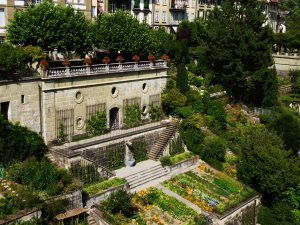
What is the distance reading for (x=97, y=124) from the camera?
114 feet

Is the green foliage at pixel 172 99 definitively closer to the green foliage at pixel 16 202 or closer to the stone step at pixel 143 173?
the stone step at pixel 143 173

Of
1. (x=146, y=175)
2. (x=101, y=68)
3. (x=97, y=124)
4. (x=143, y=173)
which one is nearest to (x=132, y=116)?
(x=97, y=124)

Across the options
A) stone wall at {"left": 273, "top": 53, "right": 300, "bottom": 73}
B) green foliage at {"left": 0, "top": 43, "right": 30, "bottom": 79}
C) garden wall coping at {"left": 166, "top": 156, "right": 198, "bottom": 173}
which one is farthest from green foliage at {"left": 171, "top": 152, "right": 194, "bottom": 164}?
stone wall at {"left": 273, "top": 53, "right": 300, "bottom": 73}

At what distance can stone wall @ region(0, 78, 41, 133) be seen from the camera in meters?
29.5

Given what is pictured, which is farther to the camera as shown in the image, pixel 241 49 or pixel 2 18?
pixel 241 49

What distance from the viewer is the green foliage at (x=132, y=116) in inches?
1475

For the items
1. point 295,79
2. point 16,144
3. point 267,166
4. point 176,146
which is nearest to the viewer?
point 16,144

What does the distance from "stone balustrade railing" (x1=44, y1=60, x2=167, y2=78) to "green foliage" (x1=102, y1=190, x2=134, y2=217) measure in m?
9.91

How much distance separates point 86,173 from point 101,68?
9.29 meters

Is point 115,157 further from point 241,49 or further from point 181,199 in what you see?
point 241,49

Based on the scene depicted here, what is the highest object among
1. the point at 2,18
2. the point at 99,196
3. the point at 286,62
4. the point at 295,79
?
the point at 2,18

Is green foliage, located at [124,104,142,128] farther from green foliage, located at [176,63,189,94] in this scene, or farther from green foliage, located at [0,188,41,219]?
green foliage, located at [0,188,41,219]

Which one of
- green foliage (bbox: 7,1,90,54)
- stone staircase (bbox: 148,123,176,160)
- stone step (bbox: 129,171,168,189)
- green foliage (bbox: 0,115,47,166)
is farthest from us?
stone staircase (bbox: 148,123,176,160)

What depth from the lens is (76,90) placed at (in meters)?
33.2
